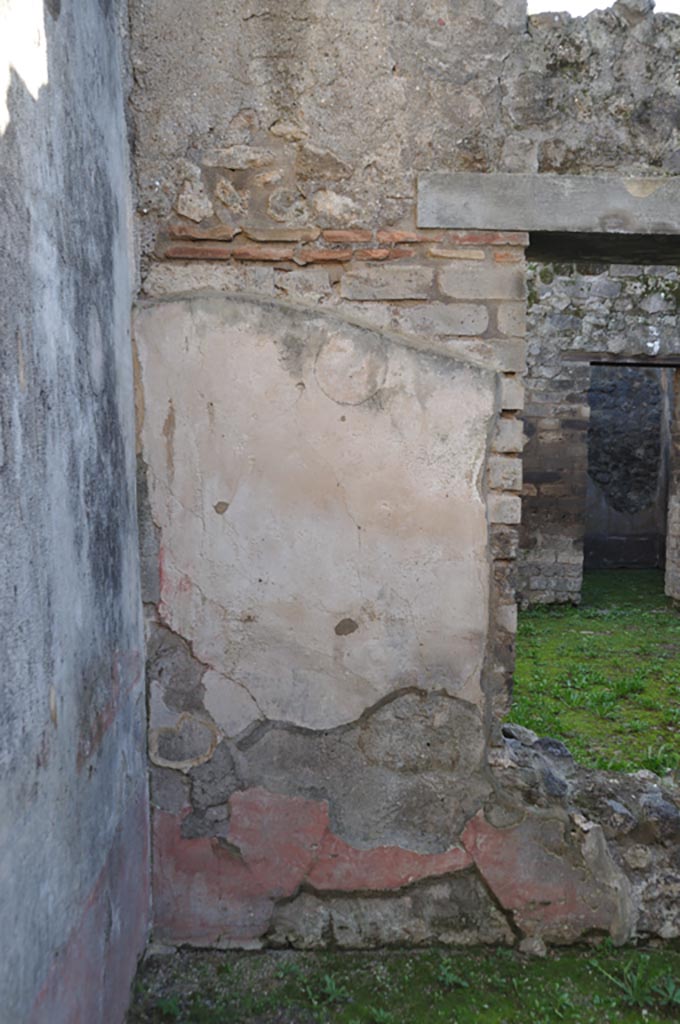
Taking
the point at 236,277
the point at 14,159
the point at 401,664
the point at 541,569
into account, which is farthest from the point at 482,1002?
the point at 541,569

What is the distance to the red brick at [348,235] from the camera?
2.34 m

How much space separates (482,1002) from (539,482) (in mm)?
6238

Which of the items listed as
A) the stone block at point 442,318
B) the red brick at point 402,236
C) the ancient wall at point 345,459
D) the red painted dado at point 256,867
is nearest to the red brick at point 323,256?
the ancient wall at point 345,459

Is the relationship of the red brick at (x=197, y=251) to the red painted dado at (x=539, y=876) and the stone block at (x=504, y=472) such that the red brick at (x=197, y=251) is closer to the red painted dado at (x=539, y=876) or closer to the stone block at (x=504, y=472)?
the stone block at (x=504, y=472)

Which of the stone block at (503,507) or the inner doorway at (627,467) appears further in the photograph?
the inner doorway at (627,467)

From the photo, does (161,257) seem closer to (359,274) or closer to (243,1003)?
(359,274)

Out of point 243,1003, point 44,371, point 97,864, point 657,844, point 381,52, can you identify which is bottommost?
point 243,1003

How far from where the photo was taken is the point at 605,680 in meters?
5.47

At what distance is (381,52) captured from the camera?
→ 7.57 ft

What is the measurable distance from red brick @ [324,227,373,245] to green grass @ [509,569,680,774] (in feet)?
9.11

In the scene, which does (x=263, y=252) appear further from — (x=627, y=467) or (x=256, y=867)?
(x=627, y=467)

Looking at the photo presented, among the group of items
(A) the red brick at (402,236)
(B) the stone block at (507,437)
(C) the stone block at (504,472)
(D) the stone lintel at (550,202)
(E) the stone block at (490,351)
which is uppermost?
(D) the stone lintel at (550,202)

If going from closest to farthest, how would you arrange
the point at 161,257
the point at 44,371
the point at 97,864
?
the point at 44,371 < the point at 97,864 < the point at 161,257

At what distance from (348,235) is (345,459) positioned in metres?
0.67
